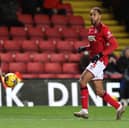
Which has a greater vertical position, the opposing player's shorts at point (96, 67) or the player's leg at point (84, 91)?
the opposing player's shorts at point (96, 67)

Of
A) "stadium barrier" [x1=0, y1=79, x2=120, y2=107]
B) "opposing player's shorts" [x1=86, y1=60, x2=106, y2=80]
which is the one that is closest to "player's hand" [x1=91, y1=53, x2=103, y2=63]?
"opposing player's shorts" [x1=86, y1=60, x2=106, y2=80]

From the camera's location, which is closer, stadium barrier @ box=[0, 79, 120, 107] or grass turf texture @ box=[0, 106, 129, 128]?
grass turf texture @ box=[0, 106, 129, 128]

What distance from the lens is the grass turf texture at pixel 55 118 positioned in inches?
412

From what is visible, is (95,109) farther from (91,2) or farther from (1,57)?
(91,2)

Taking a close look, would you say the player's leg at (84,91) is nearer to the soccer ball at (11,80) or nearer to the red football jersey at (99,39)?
Answer: the red football jersey at (99,39)

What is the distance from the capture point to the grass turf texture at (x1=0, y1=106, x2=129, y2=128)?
34.3 feet

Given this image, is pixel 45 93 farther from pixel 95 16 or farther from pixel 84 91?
pixel 95 16

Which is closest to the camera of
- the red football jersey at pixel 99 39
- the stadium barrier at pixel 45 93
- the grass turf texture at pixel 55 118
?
the grass turf texture at pixel 55 118

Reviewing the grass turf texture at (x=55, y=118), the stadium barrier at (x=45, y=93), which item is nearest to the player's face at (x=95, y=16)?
the grass turf texture at (x=55, y=118)

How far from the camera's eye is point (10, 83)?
13477mm

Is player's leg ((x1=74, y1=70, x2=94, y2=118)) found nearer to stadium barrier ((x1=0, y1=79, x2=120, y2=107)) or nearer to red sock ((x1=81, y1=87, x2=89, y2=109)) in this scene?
red sock ((x1=81, y1=87, x2=89, y2=109))

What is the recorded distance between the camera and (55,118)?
12.2 m

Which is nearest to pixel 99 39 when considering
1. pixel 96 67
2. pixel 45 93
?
pixel 96 67

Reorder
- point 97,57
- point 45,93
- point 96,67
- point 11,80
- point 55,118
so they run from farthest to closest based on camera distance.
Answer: point 45,93, point 11,80, point 55,118, point 96,67, point 97,57
